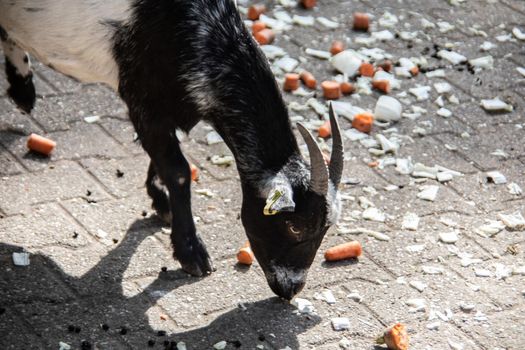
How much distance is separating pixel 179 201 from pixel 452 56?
3328 millimetres

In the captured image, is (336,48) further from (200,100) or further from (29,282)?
(29,282)

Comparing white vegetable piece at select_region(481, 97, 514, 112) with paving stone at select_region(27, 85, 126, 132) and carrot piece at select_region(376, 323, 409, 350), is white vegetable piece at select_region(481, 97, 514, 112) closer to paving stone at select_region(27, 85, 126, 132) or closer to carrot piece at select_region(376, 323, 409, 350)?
paving stone at select_region(27, 85, 126, 132)

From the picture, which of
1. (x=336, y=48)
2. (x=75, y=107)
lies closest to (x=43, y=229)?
(x=75, y=107)

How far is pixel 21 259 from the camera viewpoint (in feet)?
17.7

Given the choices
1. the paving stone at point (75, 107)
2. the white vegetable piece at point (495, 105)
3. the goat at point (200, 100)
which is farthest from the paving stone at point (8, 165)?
the white vegetable piece at point (495, 105)

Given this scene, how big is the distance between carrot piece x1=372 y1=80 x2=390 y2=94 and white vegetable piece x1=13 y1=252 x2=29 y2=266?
10.1 ft

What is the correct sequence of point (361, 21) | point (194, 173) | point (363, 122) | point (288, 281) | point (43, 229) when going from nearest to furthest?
point (288, 281)
point (43, 229)
point (194, 173)
point (363, 122)
point (361, 21)

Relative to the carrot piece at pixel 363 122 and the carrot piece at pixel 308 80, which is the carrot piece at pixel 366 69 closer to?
the carrot piece at pixel 308 80

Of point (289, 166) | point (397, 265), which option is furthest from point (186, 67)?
point (397, 265)

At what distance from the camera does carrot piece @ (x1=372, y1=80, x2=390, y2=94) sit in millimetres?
7500

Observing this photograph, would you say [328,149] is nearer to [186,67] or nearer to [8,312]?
[186,67]

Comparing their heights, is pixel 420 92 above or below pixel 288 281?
below

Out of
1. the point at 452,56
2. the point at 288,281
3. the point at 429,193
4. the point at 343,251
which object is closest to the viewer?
the point at 288,281

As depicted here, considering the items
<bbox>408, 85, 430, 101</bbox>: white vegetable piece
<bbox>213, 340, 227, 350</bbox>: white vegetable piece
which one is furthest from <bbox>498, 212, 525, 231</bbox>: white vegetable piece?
<bbox>213, 340, 227, 350</bbox>: white vegetable piece
